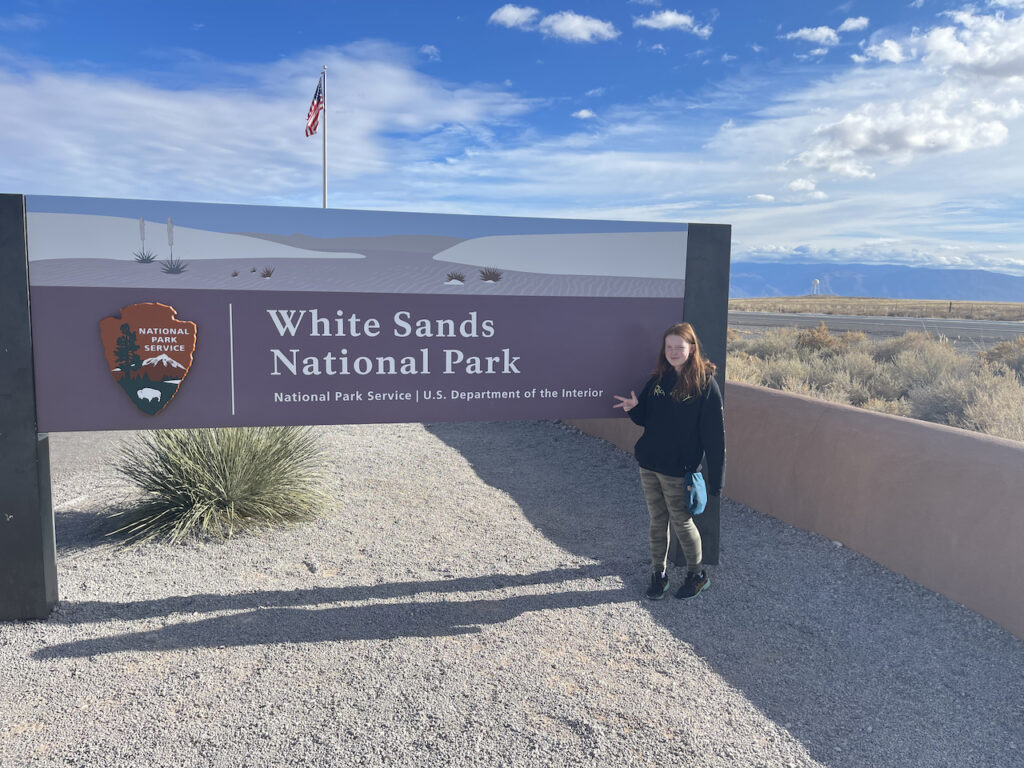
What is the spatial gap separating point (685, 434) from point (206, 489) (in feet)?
12.3

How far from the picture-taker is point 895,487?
5117mm

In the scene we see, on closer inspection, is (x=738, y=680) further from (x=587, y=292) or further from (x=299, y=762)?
(x=587, y=292)

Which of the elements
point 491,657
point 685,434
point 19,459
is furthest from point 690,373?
point 19,459

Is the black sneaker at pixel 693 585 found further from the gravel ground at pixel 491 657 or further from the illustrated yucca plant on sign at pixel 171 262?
the illustrated yucca plant on sign at pixel 171 262

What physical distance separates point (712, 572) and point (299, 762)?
3225 mm

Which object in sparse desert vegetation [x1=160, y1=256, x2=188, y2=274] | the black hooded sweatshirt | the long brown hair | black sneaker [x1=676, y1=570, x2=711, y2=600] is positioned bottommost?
black sneaker [x1=676, y1=570, x2=711, y2=600]

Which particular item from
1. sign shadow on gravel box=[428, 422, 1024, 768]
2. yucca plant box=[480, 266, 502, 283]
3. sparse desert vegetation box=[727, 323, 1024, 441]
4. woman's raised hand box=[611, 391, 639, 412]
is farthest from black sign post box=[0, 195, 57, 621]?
sparse desert vegetation box=[727, 323, 1024, 441]

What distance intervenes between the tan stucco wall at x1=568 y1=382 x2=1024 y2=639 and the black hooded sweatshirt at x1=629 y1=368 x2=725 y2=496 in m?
1.40

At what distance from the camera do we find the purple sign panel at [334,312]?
177 inches

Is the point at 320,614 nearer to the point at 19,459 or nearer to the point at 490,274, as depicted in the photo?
the point at 19,459

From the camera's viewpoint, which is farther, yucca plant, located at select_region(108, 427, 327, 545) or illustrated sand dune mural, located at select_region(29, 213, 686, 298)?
yucca plant, located at select_region(108, 427, 327, 545)

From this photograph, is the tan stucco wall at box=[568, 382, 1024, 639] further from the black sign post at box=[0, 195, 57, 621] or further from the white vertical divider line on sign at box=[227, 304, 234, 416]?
the black sign post at box=[0, 195, 57, 621]

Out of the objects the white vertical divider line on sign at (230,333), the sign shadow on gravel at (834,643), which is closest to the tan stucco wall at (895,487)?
the sign shadow on gravel at (834,643)

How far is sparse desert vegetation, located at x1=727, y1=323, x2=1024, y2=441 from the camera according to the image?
311 inches
